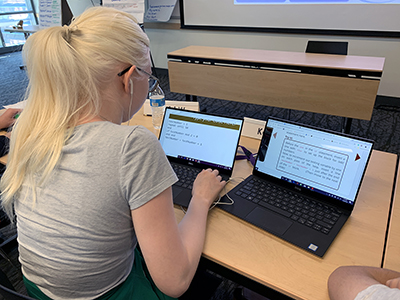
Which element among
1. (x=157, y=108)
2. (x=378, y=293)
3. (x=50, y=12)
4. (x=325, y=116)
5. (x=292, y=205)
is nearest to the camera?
(x=378, y=293)

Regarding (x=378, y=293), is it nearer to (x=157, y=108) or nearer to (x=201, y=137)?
(x=201, y=137)

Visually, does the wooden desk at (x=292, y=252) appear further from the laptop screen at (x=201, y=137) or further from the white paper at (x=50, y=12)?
the white paper at (x=50, y=12)

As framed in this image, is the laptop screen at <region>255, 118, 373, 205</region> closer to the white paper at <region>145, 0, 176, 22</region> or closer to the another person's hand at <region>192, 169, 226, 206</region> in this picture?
the another person's hand at <region>192, 169, 226, 206</region>

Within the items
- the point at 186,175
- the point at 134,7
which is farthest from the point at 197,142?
the point at 134,7

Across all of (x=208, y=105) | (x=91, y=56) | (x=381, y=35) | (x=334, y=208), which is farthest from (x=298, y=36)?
(x=91, y=56)

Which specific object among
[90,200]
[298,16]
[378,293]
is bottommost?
[378,293]

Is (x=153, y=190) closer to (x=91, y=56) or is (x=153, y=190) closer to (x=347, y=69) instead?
(x=91, y=56)

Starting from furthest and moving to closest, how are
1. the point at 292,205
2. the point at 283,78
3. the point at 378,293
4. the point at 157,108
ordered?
the point at 283,78 → the point at 157,108 → the point at 292,205 → the point at 378,293

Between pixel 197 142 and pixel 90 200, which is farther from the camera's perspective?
pixel 197 142

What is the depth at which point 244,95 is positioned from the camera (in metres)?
2.92

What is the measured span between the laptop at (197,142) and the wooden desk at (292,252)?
0.65ft

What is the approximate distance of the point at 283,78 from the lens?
8.59ft

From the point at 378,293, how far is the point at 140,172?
1.80 ft

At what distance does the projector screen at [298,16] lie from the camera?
3.26 m
